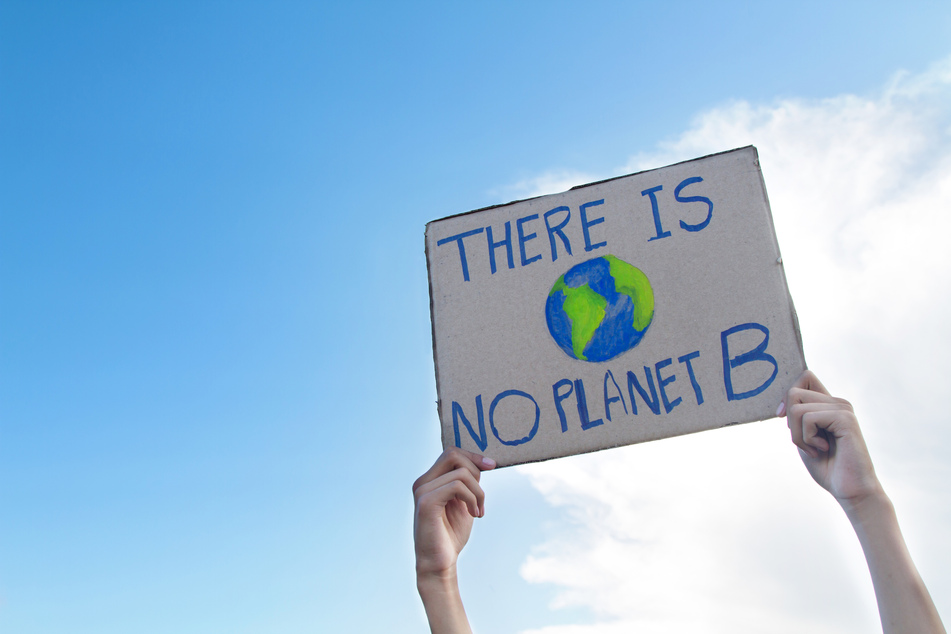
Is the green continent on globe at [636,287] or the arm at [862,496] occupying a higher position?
the green continent on globe at [636,287]

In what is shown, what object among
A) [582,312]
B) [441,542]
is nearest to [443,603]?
[441,542]

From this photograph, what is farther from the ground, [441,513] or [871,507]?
[441,513]

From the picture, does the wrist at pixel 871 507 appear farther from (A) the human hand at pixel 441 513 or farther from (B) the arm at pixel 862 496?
(A) the human hand at pixel 441 513

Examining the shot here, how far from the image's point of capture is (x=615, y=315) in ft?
8.00

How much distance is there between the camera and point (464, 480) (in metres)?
2.28

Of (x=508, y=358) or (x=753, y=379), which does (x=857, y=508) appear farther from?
(x=508, y=358)

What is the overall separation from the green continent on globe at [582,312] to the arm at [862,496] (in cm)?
65

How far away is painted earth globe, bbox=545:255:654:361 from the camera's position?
7.91 ft

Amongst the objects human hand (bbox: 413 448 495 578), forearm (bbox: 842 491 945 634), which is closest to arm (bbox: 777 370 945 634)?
forearm (bbox: 842 491 945 634)

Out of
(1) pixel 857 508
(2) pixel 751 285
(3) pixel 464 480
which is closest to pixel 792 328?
(2) pixel 751 285

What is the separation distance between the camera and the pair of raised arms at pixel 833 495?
6.17 ft

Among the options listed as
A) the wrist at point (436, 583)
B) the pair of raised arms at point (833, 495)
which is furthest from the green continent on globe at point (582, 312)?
the wrist at point (436, 583)

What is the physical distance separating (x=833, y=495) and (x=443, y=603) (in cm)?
119

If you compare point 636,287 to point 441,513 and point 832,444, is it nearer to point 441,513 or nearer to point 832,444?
point 832,444
